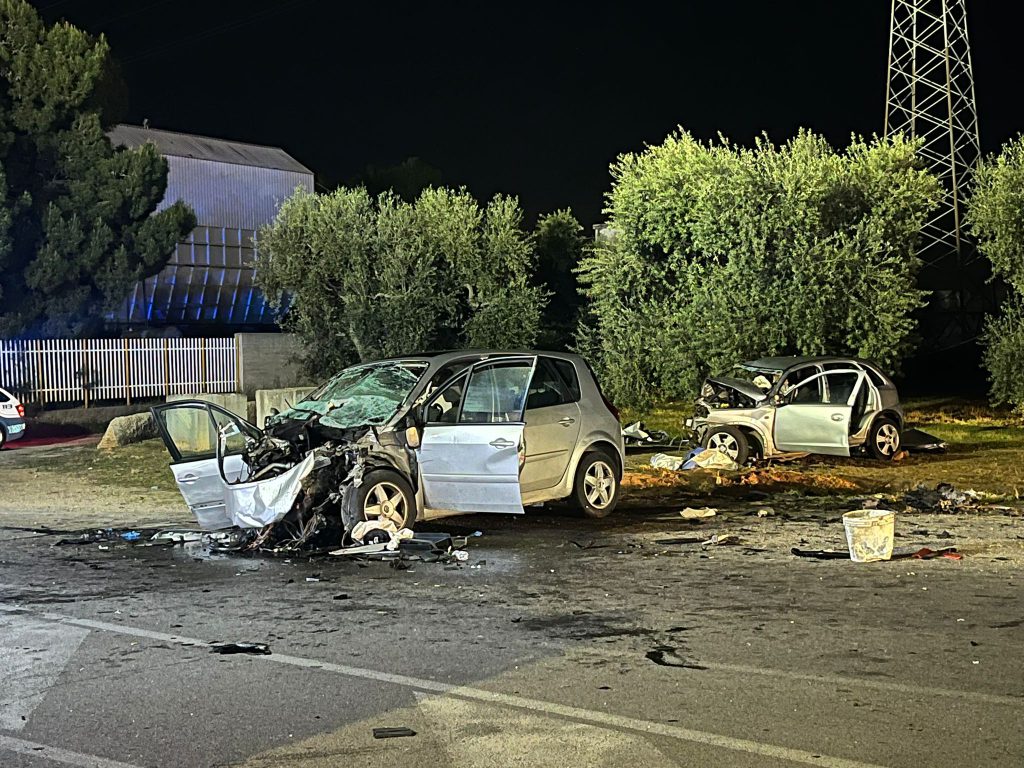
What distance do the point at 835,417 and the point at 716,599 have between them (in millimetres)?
8827

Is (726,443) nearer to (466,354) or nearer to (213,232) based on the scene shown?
(466,354)

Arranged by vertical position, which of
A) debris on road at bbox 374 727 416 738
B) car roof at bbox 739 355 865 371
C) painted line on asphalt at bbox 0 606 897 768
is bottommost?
Answer: debris on road at bbox 374 727 416 738

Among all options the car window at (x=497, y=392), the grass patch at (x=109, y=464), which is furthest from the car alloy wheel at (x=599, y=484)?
the grass patch at (x=109, y=464)

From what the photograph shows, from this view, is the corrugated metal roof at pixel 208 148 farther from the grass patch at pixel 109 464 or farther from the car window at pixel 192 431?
the car window at pixel 192 431

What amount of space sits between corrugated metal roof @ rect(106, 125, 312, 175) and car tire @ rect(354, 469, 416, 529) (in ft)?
118

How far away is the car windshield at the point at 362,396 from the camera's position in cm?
1137

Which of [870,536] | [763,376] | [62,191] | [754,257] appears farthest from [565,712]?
[62,191]

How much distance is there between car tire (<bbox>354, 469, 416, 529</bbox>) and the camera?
10273mm

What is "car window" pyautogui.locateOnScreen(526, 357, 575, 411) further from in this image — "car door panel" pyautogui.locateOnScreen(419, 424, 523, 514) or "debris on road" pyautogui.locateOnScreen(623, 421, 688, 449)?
"debris on road" pyautogui.locateOnScreen(623, 421, 688, 449)

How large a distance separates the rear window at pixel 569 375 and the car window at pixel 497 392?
41 cm

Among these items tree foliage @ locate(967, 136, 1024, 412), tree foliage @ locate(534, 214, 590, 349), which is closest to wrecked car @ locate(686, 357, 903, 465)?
tree foliage @ locate(967, 136, 1024, 412)

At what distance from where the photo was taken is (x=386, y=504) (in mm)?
10422

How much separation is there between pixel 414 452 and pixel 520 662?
4.53 m

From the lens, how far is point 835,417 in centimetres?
1622
